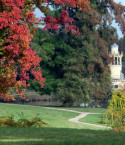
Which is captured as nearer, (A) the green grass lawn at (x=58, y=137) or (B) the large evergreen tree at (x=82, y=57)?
(A) the green grass lawn at (x=58, y=137)

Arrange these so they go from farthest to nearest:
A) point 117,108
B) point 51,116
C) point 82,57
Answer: point 82,57 → point 51,116 → point 117,108

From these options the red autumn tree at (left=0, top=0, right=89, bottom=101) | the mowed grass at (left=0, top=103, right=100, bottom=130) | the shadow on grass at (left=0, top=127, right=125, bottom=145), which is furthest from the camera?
the mowed grass at (left=0, top=103, right=100, bottom=130)

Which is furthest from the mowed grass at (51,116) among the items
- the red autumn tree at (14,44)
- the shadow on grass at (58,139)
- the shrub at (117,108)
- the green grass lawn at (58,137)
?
the shadow on grass at (58,139)

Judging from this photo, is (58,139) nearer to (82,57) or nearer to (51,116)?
(51,116)

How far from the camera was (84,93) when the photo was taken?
29.8 metres

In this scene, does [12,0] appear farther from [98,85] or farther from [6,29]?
[98,85]

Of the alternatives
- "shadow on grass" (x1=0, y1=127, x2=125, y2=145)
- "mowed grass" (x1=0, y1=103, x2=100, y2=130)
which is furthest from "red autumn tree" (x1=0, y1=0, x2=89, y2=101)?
"mowed grass" (x1=0, y1=103, x2=100, y2=130)

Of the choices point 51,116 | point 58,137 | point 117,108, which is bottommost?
point 51,116


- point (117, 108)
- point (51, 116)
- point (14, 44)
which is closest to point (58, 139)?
point (14, 44)

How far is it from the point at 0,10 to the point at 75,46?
20.8 metres

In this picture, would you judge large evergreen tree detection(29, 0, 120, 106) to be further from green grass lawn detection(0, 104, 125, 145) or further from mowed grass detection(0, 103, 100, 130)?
green grass lawn detection(0, 104, 125, 145)

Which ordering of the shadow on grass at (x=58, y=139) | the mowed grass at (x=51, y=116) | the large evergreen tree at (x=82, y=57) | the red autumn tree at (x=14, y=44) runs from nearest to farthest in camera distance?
the shadow on grass at (x=58, y=139) < the red autumn tree at (x=14, y=44) < the mowed grass at (x=51, y=116) < the large evergreen tree at (x=82, y=57)

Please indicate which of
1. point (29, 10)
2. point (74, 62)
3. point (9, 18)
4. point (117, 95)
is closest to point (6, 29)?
point (9, 18)

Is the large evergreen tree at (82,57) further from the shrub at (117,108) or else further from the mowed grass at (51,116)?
the shrub at (117,108)
